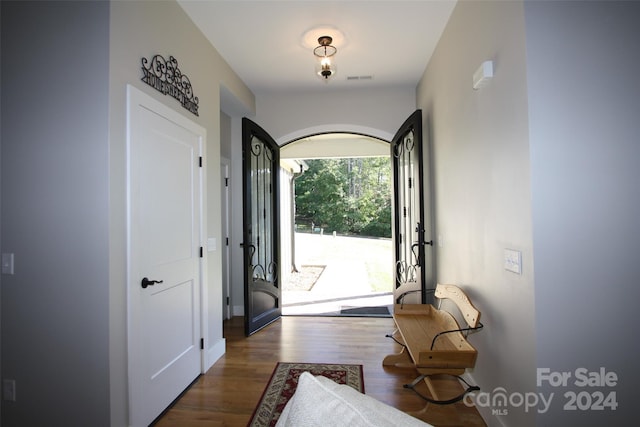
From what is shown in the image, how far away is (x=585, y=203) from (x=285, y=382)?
235 cm

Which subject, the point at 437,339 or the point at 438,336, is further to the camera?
the point at 437,339

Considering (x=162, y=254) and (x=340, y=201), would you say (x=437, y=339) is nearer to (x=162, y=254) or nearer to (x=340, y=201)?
(x=162, y=254)

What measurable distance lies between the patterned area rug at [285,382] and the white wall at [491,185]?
3.09 feet

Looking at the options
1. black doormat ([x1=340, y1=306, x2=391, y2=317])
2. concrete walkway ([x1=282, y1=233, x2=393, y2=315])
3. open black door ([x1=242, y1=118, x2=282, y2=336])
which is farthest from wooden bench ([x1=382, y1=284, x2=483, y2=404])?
concrete walkway ([x1=282, y1=233, x2=393, y2=315])

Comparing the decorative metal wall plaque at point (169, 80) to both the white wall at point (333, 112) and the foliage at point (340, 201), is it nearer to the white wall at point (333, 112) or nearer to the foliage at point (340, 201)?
the white wall at point (333, 112)

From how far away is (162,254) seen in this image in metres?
2.26

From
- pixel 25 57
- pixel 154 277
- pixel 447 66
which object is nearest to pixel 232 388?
pixel 154 277

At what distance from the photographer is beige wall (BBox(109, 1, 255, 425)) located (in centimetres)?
181

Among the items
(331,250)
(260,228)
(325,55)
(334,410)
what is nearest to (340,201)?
(331,250)

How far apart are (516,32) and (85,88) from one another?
2.29 metres

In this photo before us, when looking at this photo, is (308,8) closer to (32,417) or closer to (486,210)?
(486,210)

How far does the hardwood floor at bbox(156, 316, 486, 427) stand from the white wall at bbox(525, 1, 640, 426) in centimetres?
94

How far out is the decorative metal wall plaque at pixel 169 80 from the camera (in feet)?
6.99

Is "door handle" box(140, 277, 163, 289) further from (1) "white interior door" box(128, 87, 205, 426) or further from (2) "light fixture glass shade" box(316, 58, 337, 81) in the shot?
(2) "light fixture glass shade" box(316, 58, 337, 81)
